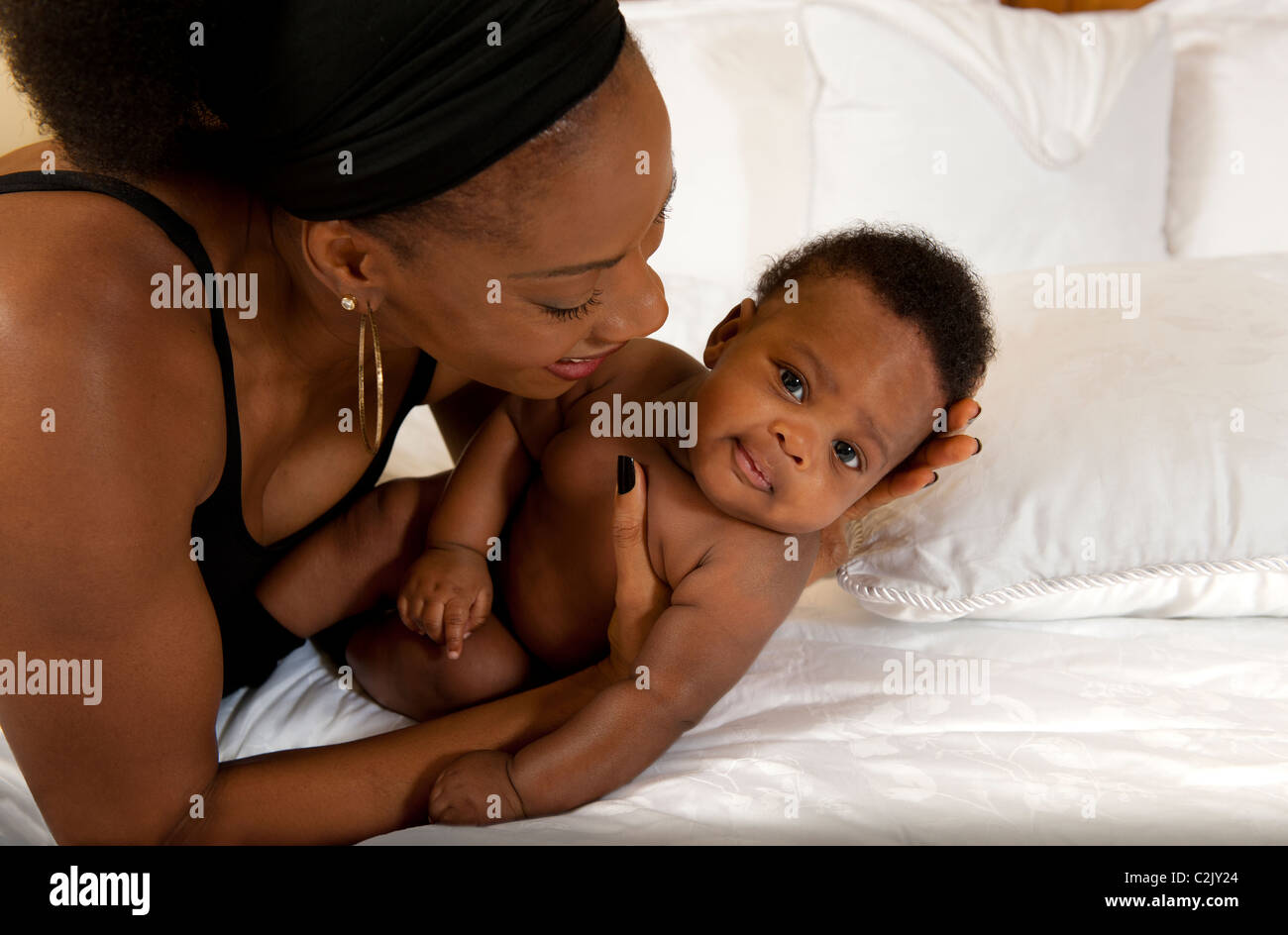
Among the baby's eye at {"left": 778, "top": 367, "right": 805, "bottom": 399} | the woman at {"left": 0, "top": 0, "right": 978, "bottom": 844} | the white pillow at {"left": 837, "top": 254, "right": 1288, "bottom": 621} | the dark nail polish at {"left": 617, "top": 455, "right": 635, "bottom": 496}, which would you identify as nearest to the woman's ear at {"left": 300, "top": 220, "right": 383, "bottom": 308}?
the woman at {"left": 0, "top": 0, "right": 978, "bottom": 844}

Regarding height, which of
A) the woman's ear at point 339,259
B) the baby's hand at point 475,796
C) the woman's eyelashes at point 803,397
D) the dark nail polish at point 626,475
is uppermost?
the woman's ear at point 339,259

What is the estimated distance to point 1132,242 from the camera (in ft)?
6.30

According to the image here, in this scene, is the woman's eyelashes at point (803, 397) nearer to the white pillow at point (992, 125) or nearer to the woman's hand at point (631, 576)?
the woman's hand at point (631, 576)

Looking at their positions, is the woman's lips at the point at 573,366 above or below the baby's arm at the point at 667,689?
above

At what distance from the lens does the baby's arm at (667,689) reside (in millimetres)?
965

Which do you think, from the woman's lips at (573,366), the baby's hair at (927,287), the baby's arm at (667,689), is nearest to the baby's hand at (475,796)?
the baby's arm at (667,689)

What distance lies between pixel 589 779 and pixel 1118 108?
5.15 feet

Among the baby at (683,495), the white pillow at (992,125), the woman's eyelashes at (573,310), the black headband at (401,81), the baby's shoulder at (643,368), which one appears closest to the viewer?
the black headband at (401,81)

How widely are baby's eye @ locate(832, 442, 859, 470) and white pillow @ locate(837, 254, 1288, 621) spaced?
19 centimetres

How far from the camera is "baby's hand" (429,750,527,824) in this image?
95cm

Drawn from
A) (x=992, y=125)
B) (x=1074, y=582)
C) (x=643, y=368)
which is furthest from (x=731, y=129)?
(x=1074, y=582)

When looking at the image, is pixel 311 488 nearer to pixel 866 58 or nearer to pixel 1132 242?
pixel 866 58

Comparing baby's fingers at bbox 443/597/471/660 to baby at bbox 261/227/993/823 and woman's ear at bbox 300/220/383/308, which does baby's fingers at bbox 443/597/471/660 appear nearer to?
baby at bbox 261/227/993/823

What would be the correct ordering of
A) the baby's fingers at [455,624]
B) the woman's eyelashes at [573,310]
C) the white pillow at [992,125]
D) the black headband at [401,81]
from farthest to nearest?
the white pillow at [992,125], the baby's fingers at [455,624], the woman's eyelashes at [573,310], the black headband at [401,81]
